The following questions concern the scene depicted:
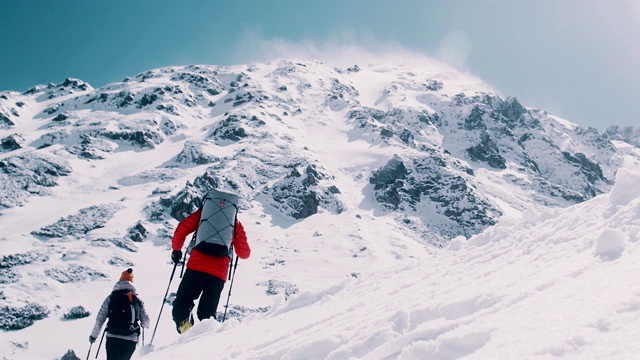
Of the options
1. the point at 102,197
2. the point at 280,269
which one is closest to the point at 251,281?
the point at 280,269

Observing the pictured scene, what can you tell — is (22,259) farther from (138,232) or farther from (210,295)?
(210,295)

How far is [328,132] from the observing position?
190 meters

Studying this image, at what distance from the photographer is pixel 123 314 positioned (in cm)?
739

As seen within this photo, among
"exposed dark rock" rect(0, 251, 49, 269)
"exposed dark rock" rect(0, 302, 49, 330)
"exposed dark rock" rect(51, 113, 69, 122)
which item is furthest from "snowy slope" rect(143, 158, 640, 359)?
"exposed dark rock" rect(51, 113, 69, 122)

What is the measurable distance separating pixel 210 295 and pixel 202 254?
77cm

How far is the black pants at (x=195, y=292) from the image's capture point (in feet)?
27.3

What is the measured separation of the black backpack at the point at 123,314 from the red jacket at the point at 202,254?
1.14m

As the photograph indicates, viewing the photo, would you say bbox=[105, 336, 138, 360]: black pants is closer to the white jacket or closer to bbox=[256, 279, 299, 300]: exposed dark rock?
the white jacket

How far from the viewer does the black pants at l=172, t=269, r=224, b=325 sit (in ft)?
27.3

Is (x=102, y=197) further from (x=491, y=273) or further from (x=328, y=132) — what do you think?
(x=491, y=273)

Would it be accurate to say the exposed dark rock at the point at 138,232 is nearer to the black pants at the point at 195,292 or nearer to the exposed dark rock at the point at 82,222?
the exposed dark rock at the point at 82,222

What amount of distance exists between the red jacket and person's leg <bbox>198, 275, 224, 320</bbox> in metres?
0.11

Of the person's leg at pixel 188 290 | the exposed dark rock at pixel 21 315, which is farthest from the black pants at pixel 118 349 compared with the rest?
the exposed dark rock at pixel 21 315

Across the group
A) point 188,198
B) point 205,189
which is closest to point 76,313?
point 188,198
